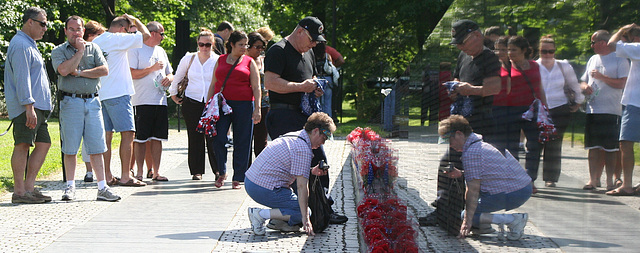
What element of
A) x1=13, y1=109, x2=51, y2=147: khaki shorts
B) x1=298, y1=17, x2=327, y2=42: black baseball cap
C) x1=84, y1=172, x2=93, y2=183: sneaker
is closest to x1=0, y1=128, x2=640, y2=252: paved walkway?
x1=84, y1=172, x2=93, y2=183: sneaker

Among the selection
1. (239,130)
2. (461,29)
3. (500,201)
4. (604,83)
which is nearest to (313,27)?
(239,130)

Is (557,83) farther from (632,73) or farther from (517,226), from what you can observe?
(517,226)

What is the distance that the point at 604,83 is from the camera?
4.46ft

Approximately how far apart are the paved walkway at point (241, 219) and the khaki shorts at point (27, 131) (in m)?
0.60

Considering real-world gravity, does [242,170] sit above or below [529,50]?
below

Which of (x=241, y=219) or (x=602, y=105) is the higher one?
(x=602, y=105)

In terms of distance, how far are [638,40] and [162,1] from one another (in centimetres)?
3270

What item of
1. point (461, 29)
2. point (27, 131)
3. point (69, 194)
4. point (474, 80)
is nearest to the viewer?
point (474, 80)

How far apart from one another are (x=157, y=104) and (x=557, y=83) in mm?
7540

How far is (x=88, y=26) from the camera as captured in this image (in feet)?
26.9

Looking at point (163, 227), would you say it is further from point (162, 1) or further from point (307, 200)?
point (162, 1)

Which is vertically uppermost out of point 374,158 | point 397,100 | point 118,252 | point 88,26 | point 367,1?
point 367,1

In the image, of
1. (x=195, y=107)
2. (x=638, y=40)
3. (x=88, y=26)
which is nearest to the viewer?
(x=638, y=40)

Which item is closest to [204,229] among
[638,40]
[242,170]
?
[242,170]
